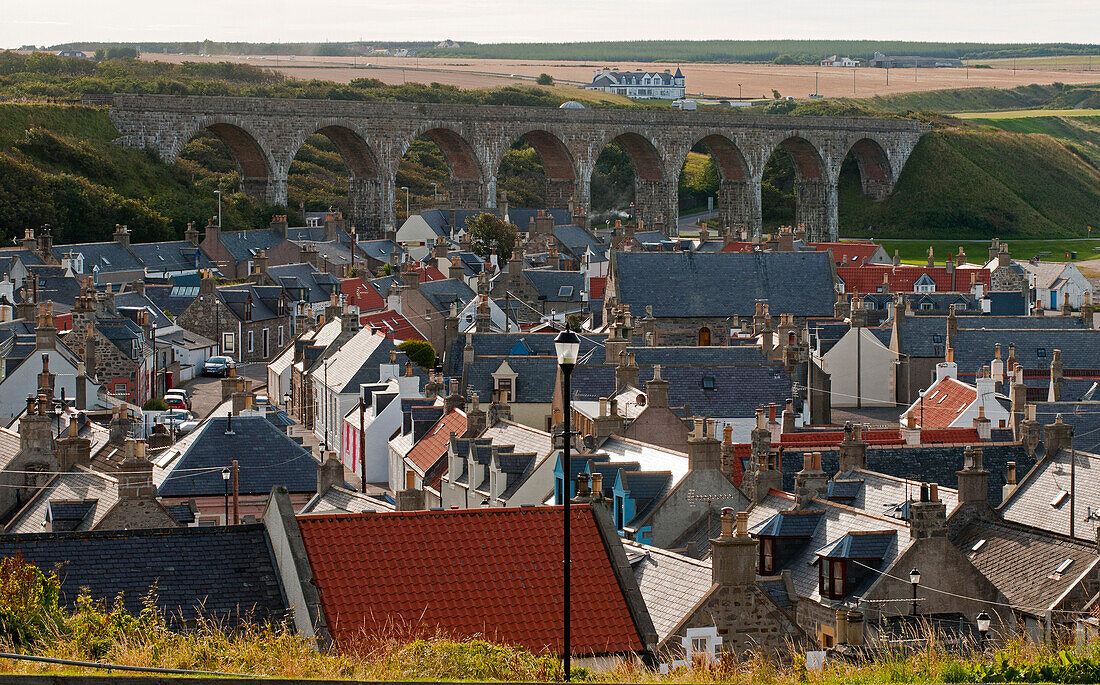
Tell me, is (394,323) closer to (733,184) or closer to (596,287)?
(596,287)

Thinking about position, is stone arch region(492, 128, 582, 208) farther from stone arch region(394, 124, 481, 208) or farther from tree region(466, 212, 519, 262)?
tree region(466, 212, 519, 262)

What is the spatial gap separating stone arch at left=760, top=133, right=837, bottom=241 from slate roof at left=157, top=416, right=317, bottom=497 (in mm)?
100264

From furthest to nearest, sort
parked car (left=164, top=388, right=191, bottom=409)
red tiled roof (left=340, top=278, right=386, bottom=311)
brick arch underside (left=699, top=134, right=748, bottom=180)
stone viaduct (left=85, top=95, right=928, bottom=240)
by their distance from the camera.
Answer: brick arch underside (left=699, top=134, right=748, bottom=180)
stone viaduct (left=85, top=95, right=928, bottom=240)
red tiled roof (left=340, top=278, right=386, bottom=311)
parked car (left=164, top=388, right=191, bottom=409)

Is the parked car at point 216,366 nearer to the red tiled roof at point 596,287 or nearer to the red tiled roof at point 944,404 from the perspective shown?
the red tiled roof at point 596,287

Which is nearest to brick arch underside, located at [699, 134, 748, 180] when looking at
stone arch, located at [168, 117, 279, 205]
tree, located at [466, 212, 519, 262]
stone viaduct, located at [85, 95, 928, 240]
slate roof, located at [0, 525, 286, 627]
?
stone viaduct, located at [85, 95, 928, 240]

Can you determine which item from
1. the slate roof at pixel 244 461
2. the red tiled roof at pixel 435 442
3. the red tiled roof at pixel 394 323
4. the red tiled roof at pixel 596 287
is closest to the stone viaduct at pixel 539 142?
the red tiled roof at pixel 596 287

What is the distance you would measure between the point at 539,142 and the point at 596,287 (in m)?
53.8

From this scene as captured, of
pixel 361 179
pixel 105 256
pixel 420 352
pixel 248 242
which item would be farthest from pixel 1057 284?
pixel 361 179

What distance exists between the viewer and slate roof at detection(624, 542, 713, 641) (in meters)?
17.4

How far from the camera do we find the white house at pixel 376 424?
35469mm

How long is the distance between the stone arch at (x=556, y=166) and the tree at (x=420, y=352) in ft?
209

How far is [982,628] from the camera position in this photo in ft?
60.1

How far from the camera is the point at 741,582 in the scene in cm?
1698

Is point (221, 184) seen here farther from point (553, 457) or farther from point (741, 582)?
point (741, 582)
